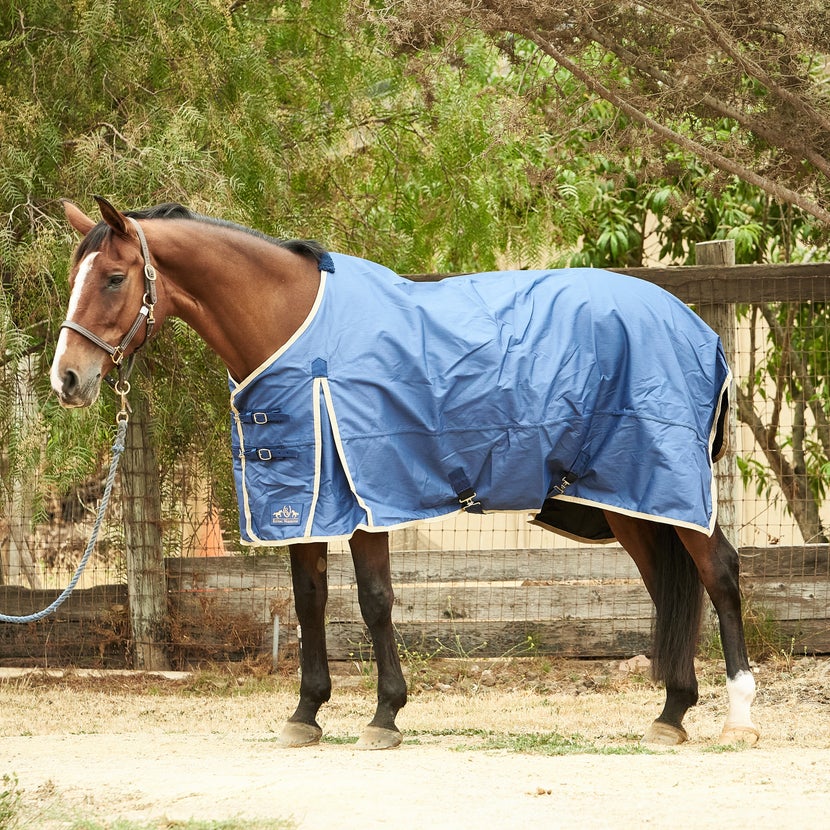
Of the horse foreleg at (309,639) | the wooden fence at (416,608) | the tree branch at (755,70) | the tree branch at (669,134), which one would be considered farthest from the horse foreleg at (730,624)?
the tree branch at (755,70)

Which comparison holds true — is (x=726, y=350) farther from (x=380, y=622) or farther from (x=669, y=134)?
(x=380, y=622)

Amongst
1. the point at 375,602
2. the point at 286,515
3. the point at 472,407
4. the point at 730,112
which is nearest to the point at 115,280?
the point at 286,515

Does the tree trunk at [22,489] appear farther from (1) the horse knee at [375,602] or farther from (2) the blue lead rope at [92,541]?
(1) the horse knee at [375,602]

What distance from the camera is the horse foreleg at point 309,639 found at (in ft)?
Answer: 14.6

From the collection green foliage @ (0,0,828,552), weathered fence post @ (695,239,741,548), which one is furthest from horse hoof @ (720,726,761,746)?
green foliage @ (0,0,828,552)

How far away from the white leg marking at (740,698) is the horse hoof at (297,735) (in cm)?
160

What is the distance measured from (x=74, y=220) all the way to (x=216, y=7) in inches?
85.4

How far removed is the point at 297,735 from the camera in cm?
445

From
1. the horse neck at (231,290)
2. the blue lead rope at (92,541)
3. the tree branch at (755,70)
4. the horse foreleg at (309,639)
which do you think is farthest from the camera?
the tree branch at (755,70)

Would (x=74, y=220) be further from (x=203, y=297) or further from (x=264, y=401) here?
(x=264, y=401)

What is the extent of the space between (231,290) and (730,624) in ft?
7.48

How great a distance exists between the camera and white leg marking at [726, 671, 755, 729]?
4.36 metres

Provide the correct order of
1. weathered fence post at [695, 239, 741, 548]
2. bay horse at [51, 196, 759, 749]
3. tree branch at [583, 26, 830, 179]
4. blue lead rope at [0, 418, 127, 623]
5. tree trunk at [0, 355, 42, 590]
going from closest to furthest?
blue lead rope at [0, 418, 127, 623], bay horse at [51, 196, 759, 749], tree branch at [583, 26, 830, 179], tree trunk at [0, 355, 42, 590], weathered fence post at [695, 239, 741, 548]

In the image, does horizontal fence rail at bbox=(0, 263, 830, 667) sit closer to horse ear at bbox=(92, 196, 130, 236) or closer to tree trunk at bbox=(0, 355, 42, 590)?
tree trunk at bbox=(0, 355, 42, 590)
